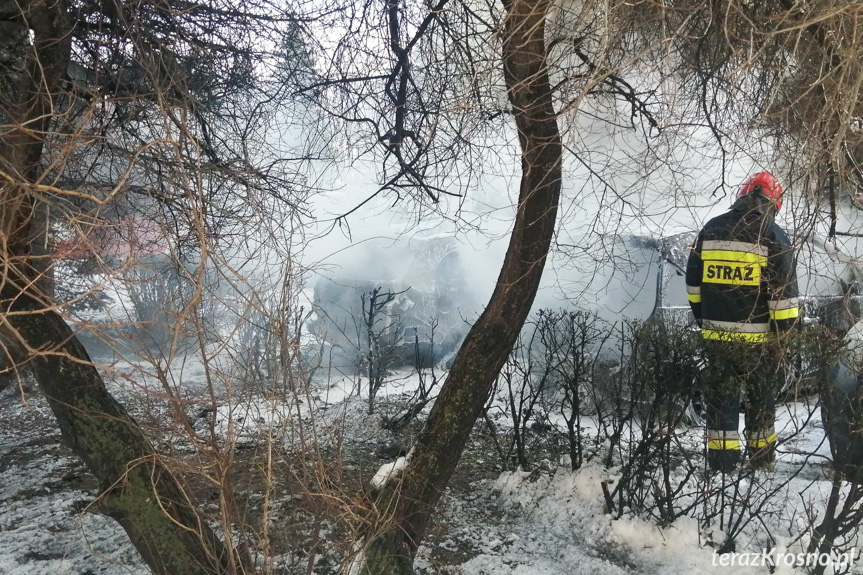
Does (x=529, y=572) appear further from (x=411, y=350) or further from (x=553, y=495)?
(x=411, y=350)

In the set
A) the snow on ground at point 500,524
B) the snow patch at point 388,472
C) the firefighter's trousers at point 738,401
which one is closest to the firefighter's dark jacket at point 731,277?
the firefighter's trousers at point 738,401

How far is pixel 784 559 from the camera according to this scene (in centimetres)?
338

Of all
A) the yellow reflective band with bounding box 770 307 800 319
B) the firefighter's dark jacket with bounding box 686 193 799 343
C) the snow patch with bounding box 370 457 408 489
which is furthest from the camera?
the firefighter's dark jacket with bounding box 686 193 799 343

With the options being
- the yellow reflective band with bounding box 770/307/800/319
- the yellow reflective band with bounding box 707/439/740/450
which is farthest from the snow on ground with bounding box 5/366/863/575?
the yellow reflective band with bounding box 770/307/800/319

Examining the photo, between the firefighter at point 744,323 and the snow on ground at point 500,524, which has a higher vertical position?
the firefighter at point 744,323

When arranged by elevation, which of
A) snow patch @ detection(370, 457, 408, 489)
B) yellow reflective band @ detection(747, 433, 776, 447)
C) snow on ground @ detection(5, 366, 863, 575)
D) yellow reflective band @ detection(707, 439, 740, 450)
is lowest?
snow on ground @ detection(5, 366, 863, 575)

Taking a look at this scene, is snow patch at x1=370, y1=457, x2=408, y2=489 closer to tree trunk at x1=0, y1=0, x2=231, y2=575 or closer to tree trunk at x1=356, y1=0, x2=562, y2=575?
tree trunk at x1=356, y1=0, x2=562, y2=575

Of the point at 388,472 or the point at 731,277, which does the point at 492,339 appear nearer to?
the point at 388,472

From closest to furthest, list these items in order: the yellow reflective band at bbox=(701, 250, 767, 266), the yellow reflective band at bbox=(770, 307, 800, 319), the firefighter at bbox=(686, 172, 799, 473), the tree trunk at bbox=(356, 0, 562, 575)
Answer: the tree trunk at bbox=(356, 0, 562, 575)
the firefighter at bbox=(686, 172, 799, 473)
the yellow reflective band at bbox=(770, 307, 800, 319)
the yellow reflective band at bbox=(701, 250, 767, 266)

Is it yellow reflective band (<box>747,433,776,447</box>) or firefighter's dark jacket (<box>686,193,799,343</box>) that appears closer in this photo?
yellow reflective band (<box>747,433,776,447</box>)

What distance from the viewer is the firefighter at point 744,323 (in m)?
3.35

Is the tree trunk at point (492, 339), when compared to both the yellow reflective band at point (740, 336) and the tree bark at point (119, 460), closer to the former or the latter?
the tree bark at point (119, 460)

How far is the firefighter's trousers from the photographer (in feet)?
11.3

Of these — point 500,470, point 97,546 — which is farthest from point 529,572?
point 97,546
